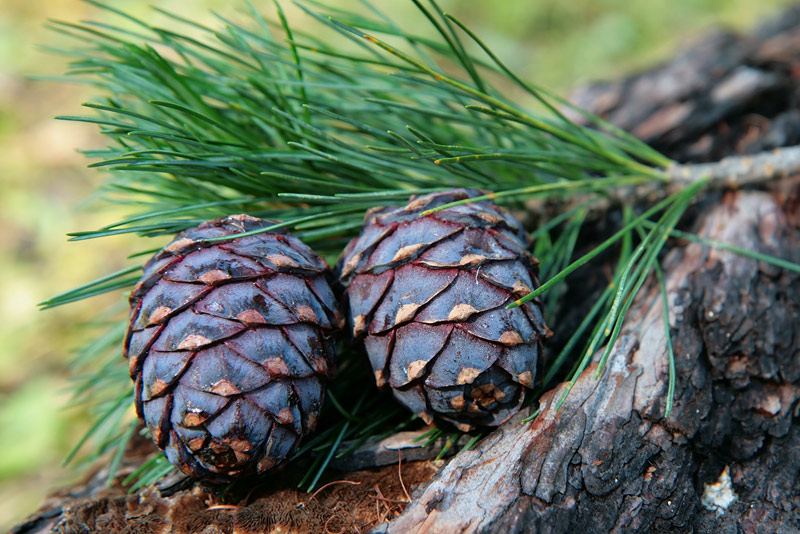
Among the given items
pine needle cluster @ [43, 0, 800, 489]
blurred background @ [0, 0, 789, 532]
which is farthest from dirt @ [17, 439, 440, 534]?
blurred background @ [0, 0, 789, 532]

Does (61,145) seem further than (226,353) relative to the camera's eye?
Yes

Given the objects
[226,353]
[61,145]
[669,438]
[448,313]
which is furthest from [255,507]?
[61,145]

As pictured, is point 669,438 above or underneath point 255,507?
underneath

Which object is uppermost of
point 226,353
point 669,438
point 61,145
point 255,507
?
point 61,145

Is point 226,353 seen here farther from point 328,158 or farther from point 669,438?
point 669,438

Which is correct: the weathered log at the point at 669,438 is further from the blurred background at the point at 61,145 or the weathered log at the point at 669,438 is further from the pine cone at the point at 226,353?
the blurred background at the point at 61,145

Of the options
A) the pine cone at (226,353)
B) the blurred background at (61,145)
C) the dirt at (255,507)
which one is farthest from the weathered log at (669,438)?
the blurred background at (61,145)
